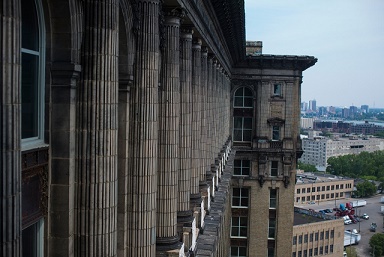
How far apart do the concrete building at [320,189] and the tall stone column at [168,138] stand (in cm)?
12059

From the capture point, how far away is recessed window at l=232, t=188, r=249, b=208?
172ft

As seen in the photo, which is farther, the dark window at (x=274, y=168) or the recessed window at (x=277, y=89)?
the dark window at (x=274, y=168)

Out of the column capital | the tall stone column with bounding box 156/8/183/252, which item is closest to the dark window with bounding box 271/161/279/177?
the column capital

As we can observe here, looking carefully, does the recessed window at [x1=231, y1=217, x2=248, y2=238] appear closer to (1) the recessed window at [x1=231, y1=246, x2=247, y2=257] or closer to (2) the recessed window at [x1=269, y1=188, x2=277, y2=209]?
(1) the recessed window at [x1=231, y1=246, x2=247, y2=257]

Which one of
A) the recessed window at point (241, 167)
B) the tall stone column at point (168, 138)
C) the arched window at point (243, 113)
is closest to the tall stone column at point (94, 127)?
the tall stone column at point (168, 138)

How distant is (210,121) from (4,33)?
25443mm

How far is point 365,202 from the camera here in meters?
149

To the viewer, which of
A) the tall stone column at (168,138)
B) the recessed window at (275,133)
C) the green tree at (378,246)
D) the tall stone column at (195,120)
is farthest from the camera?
the green tree at (378,246)

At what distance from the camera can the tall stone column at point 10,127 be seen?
6.54 metres

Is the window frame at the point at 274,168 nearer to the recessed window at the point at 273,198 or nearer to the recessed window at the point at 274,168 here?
the recessed window at the point at 274,168

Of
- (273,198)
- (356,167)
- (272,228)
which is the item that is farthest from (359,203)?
(273,198)

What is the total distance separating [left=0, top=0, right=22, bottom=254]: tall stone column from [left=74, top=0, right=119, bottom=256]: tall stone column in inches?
118

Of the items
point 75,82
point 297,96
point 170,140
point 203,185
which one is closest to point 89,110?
point 75,82

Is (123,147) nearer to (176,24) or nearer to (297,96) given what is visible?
(176,24)
